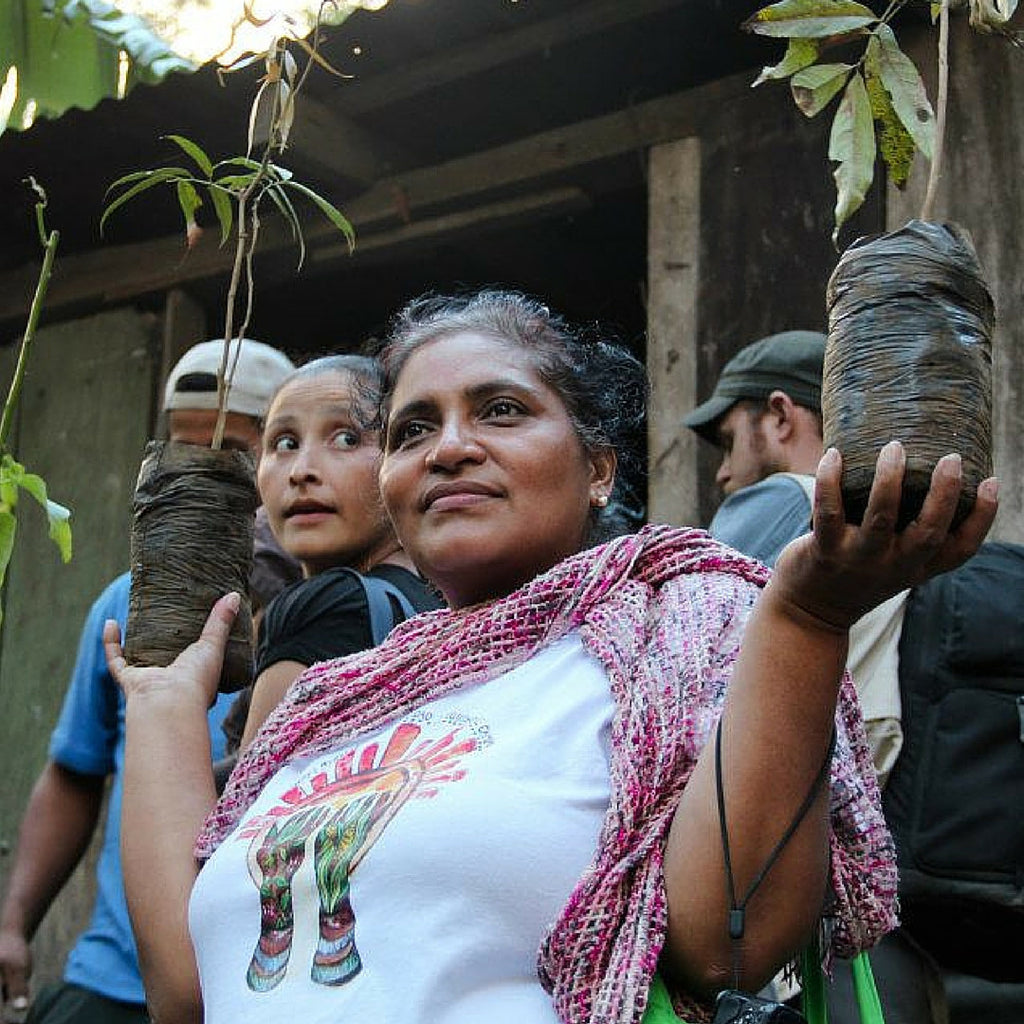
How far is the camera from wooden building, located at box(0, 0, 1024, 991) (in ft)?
13.3

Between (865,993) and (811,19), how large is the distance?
0.86 metres

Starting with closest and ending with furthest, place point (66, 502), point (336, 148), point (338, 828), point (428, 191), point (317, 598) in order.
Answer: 1. point (338, 828)
2. point (317, 598)
3. point (336, 148)
4. point (428, 191)
5. point (66, 502)

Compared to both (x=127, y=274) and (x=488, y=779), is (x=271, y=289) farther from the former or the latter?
(x=488, y=779)

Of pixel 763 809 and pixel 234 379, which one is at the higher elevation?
pixel 234 379

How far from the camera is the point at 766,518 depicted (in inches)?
117

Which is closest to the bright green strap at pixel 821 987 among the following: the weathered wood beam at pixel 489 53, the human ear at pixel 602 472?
the human ear at pixel 602 472

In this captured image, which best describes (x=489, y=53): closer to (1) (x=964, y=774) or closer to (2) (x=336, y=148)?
(2) (x=336, y=148)

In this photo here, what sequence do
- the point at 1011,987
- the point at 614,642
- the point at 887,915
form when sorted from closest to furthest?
the point at 887,915, the point at 614,642, the point at 1011,987

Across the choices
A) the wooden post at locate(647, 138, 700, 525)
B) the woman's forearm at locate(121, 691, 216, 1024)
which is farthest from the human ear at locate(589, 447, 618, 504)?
the wooden post at locate(647, 138, 700, 525)

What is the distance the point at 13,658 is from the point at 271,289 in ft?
5.10

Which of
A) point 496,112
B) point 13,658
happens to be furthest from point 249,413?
point 13,658

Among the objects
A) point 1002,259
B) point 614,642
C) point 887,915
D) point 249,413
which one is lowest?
point 887,915

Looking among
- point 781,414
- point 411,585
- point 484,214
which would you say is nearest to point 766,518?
point 781,414

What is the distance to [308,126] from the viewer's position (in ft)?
14.6
